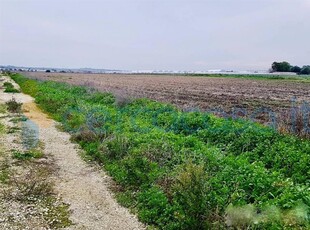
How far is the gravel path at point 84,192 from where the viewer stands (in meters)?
6.42

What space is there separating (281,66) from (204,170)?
10914 cm

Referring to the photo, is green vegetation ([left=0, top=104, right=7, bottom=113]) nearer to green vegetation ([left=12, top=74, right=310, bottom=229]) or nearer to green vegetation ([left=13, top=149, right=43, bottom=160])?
green vegetation ([left=12, top=74, right=310, bottom=229])

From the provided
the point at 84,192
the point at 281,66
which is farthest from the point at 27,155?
the point at 281,66

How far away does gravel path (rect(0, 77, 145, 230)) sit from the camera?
6.42 metres

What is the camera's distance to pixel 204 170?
7.20 meters

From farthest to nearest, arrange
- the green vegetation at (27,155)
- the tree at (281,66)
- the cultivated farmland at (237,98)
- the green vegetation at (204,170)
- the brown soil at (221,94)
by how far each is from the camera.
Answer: the tree at (281,66) → the brown soil at (221,94) → the cultivated farmland at (237,98) → the green vegetation at (27,155) → the green vegetation at (204,170)

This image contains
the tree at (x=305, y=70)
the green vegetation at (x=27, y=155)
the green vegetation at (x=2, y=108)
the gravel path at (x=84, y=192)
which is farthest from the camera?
the tree at (x=305, y=70)

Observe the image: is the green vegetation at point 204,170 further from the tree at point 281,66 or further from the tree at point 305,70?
the tree at point 281,66

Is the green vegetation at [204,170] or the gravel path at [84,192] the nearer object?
the green vegetation at [204,170]

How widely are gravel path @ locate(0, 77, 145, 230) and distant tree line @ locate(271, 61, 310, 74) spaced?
9968cm

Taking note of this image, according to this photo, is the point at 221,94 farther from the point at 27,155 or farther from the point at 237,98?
the point at 27,155

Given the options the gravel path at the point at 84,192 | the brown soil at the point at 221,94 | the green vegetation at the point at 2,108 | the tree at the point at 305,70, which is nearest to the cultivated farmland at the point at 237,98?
the brown soil at the point at 221,94

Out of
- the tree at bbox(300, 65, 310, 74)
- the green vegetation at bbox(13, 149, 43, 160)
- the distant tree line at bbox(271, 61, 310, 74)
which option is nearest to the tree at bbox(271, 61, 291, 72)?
the distant tree line at bbox(271, 61, 310, 74)

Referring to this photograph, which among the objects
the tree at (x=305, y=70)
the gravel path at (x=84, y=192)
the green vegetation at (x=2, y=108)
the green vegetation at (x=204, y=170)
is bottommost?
the tree at (x=305, y=70)
